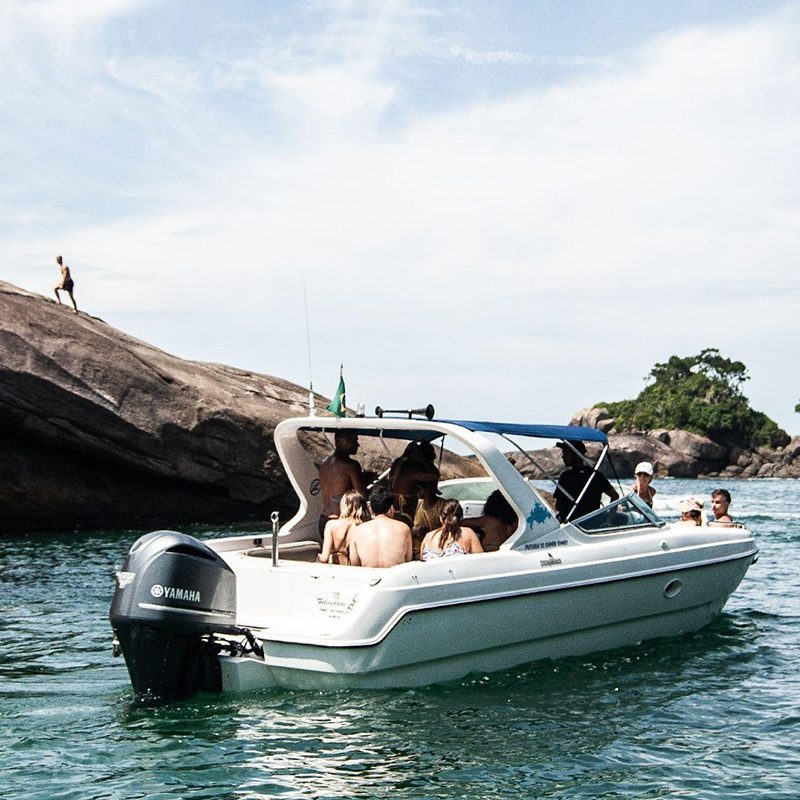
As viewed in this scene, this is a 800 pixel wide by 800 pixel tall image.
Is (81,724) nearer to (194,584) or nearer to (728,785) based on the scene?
(194,584)

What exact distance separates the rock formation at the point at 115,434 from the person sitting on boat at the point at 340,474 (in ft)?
47.9

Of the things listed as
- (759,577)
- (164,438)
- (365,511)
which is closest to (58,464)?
(164,438)

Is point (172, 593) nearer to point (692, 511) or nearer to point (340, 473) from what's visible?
point (340, 473)

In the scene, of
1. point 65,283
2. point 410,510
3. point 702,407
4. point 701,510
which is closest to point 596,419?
point 702,407

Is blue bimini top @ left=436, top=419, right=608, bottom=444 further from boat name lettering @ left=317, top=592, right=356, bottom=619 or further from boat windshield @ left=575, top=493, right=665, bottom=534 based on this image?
boat name lettering @ left=317, top=592, right=356, bottom=619

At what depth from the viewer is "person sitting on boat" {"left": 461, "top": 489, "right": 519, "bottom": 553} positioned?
10398mm

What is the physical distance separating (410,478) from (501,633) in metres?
1.63

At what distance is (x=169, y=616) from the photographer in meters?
7.95

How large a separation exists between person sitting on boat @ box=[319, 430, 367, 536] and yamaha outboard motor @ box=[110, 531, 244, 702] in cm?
262

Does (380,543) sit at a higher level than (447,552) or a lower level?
higher

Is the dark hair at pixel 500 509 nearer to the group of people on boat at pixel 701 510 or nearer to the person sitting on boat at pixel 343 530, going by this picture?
the person sitting on boat at pixel 343 530

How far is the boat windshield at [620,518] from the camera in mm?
10645

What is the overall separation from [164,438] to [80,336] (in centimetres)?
282

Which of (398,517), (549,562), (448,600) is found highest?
(398,517)
